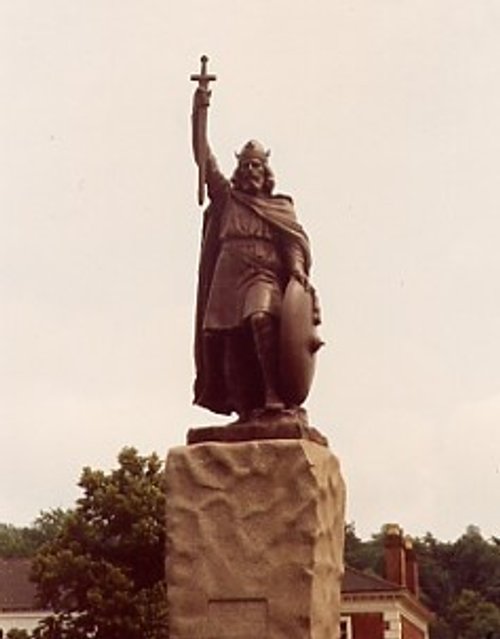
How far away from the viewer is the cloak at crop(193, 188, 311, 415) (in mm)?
11406

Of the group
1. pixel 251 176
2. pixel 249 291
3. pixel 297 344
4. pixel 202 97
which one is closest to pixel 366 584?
pixel 251 176

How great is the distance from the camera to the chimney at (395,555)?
5312 cm

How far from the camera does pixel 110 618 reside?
33.2 metres

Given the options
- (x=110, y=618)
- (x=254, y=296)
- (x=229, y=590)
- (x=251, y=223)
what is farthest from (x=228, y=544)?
(x=110, y=618)

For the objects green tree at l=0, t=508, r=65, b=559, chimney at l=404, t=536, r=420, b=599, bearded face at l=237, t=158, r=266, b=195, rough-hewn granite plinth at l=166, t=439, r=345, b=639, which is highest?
green tree at l=0, t=508, r=65, b=559

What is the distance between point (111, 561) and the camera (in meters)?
34.8

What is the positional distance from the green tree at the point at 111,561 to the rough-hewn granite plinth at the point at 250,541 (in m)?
22.9

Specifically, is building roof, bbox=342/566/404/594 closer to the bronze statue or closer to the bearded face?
the bronze statue

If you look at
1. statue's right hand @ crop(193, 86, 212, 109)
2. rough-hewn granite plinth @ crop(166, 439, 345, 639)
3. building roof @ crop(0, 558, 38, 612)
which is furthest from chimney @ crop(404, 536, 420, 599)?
statue's right hand @ crop(193, 86, 212, 109)

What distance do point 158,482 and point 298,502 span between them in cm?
2523

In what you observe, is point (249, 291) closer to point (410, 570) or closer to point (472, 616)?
point (410, 570)

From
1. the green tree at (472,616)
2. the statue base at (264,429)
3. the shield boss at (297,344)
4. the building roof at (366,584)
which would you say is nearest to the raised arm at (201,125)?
the shield boss at (297,344)

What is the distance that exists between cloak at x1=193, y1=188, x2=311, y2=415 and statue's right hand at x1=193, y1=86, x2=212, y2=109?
2.57 feet

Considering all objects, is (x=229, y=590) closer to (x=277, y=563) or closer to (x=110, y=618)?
(x=277, y=563)
